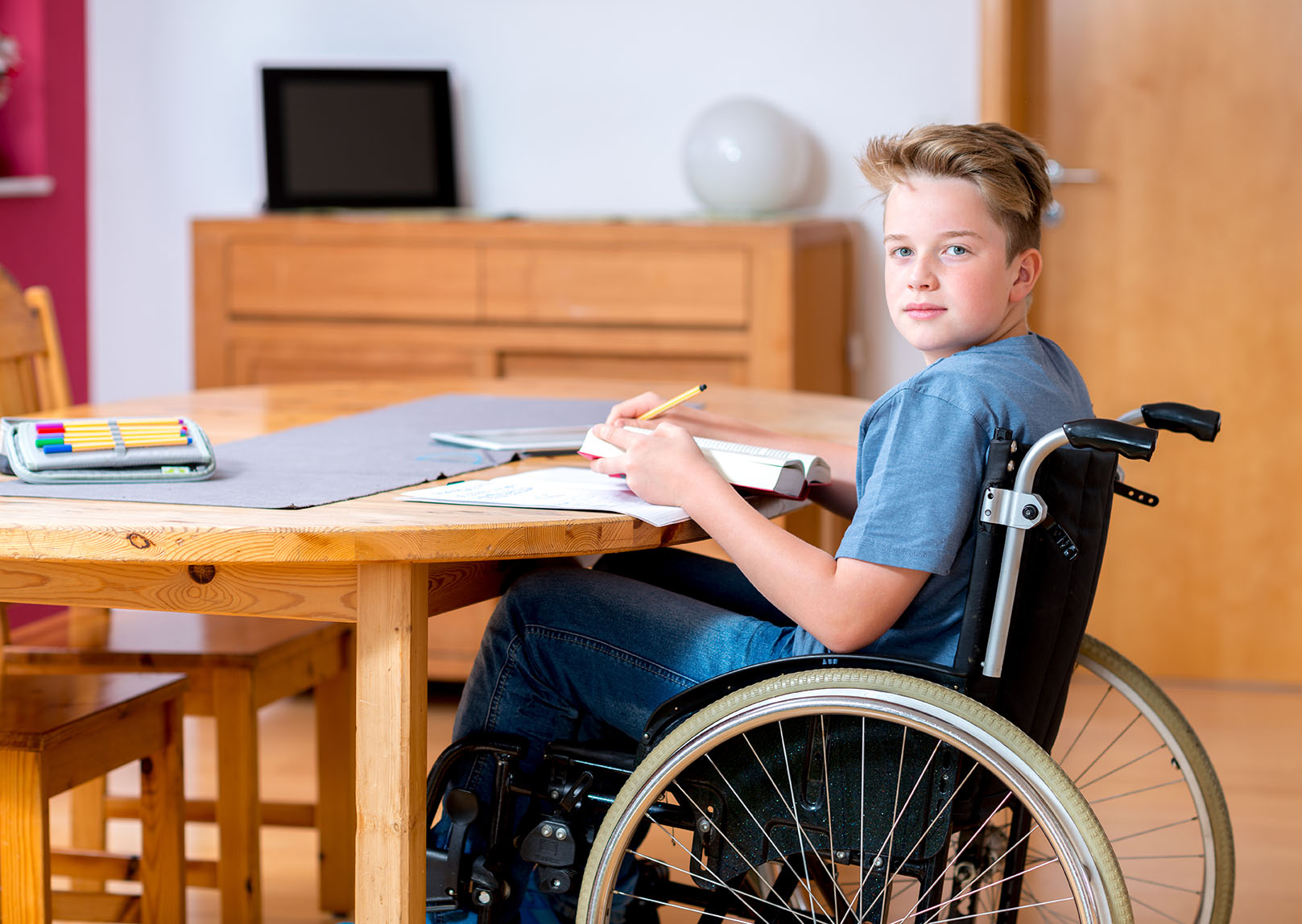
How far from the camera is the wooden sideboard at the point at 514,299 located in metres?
2.96

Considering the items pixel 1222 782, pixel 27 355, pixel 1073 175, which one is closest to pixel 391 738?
pixel 27 355

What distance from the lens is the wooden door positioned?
323cm

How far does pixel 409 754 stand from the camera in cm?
135

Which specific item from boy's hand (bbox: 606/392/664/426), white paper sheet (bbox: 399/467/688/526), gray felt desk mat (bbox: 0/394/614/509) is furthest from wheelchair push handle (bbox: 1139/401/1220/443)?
gray felt desk mat (bbox: 0/394/614/509)

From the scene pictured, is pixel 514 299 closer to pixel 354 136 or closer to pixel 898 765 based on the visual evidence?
pixel 354 136

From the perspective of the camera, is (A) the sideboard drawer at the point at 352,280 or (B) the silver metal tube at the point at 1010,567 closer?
(B) the silver metal tube at the point at 1010,567

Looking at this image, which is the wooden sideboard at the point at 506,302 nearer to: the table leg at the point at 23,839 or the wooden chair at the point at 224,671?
the wooden chair at the point at 224,671

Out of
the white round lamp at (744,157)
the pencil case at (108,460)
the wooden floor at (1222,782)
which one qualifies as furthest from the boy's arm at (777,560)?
the white round lamp at (744,157)

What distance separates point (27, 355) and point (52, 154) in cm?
149

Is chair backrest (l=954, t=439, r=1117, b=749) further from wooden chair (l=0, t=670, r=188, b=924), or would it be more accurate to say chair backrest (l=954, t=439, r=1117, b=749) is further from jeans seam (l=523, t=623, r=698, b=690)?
wooden chair (l=0, t=670, r=188, b=924)

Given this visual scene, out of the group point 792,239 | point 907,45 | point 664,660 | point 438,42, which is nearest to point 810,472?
point 664,660

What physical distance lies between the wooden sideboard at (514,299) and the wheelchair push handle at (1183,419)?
5.44 ft

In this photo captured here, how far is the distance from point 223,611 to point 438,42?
249cm

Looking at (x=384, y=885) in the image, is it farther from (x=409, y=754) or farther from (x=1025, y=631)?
(x=1025, y=631)
